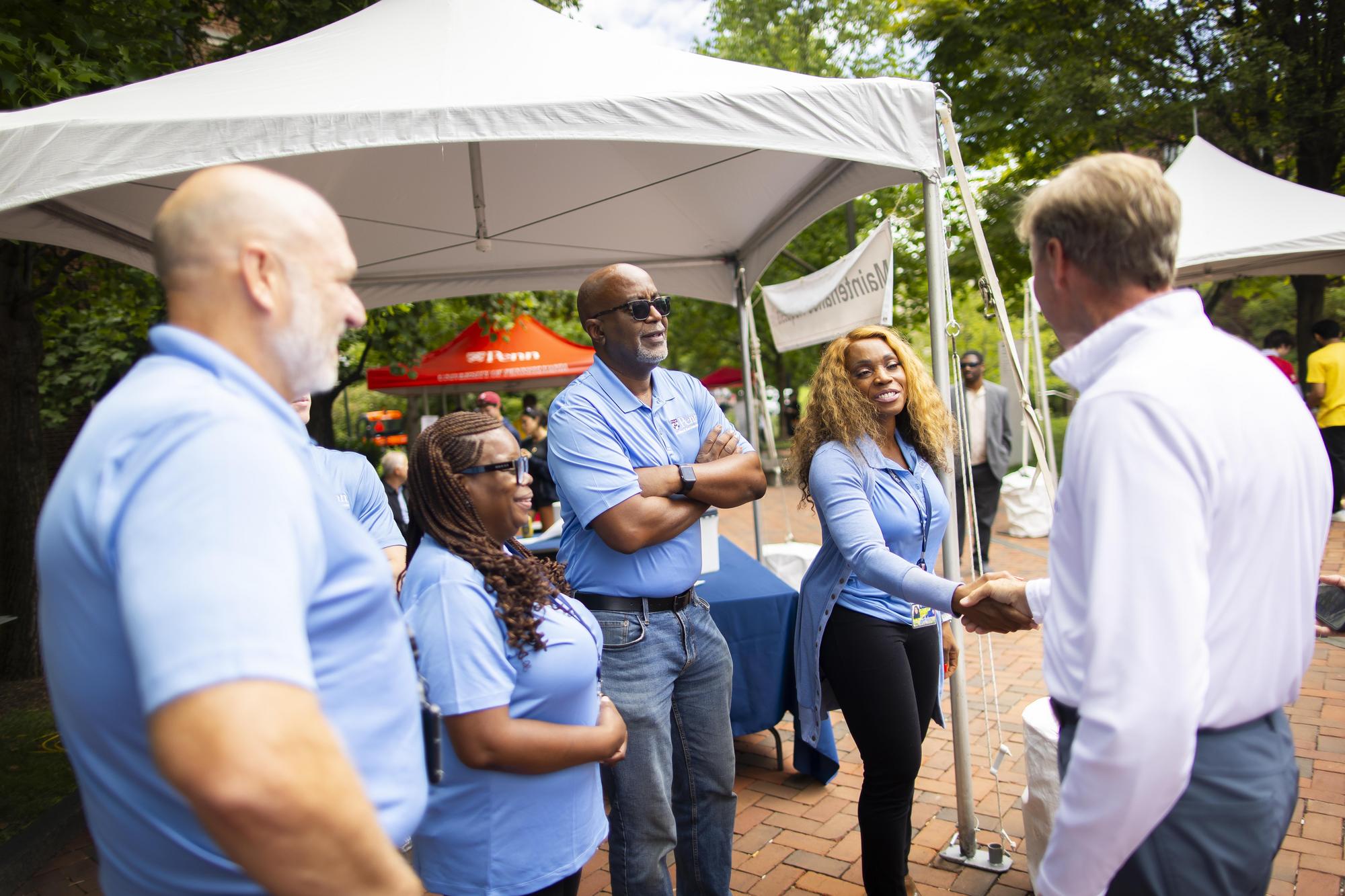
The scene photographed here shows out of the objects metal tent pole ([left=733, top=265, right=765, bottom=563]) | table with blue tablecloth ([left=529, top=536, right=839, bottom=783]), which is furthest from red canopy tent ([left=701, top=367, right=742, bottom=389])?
table with blue tablecloth ([left=529, top=536, right=839, bottom=783])

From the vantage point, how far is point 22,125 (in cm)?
269

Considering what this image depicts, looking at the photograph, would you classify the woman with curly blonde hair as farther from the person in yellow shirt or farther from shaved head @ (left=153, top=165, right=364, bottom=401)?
the person in yellow shirt

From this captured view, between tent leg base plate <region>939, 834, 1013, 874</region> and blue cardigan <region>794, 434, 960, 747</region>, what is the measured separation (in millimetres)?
546

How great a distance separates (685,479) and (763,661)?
5.57 feet

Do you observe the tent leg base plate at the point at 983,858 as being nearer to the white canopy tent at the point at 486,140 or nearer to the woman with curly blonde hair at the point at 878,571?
the woman with curly blonde hair at the point at 878,571

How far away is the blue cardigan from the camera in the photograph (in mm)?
2664

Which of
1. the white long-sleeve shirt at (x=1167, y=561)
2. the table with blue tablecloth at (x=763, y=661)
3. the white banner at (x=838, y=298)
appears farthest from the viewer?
the table with blue tablecloth at (x=763, y=661)

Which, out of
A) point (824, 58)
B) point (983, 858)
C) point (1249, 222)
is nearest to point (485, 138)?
point (983, 858)

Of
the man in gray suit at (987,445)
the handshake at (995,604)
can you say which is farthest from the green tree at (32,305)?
the man in gray suit at (987,445)

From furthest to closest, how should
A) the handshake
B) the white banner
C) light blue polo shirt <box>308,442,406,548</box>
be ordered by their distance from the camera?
the white banner
light blue polo shirt <box>308,442,406,548</box>
the handshake

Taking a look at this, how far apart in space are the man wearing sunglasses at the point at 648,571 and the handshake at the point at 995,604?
0.70 m

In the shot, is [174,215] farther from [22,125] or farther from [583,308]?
[22,125]

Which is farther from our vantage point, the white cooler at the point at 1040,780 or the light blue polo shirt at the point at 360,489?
the light blue polo shirt at the point at 360,489

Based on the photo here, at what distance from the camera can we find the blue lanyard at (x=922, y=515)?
3.00 m
